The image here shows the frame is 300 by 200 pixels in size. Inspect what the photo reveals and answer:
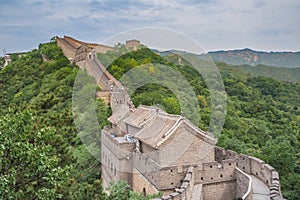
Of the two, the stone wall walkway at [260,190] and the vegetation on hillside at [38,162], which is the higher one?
the vegetation on hillside at [38,162]

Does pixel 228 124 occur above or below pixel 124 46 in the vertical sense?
below

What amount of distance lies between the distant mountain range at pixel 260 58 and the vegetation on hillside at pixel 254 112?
35.7 feet

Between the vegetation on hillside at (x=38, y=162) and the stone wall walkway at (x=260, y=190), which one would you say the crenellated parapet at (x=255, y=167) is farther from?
the vegetation on hillside at (x=38, y=162)

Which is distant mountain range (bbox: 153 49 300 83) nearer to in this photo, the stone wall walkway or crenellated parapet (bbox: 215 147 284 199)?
crenellated parapet (bbox: 215 147 284 199)

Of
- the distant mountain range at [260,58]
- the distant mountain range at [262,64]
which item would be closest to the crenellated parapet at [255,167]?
the distant mountain range at [262,64]

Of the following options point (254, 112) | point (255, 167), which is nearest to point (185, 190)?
point (255, 167)

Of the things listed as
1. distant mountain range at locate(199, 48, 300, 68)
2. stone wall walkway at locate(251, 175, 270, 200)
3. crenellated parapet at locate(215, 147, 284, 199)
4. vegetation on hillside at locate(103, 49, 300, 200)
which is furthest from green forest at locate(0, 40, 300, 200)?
distant mountain range at locate(199, 48, 300, 68)

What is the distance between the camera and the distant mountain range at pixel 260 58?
263 feet

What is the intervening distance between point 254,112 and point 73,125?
33123 mm

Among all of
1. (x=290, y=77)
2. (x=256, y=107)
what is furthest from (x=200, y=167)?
(x=290, y=77)

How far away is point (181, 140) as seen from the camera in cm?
1720

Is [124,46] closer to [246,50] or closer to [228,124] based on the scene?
[228,124]

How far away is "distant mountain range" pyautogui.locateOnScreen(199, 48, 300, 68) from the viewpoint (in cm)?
8024

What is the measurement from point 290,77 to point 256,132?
52.1 meters
